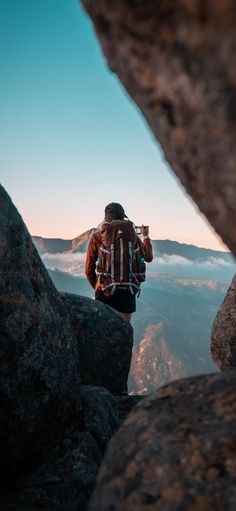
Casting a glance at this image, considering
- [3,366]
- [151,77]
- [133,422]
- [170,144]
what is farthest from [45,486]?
[151,77]

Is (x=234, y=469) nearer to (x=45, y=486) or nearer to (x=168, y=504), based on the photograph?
(x=168, y=504)

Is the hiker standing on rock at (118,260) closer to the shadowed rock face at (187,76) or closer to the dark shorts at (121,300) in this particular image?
the dark shorts at (121,300)

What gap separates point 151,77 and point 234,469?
2499 mm

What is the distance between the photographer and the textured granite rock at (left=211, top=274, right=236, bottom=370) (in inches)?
390

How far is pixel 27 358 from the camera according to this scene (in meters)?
4.52

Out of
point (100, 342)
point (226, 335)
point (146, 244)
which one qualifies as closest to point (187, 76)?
point (100, 342)

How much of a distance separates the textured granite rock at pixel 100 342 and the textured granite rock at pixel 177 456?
187 inches

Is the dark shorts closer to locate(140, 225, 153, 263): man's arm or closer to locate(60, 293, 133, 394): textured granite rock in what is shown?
locate(140, 225, 153, 263): man's arm

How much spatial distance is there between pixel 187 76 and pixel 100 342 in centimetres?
671

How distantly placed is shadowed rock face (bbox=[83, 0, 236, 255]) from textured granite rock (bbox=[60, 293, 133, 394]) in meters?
5.92

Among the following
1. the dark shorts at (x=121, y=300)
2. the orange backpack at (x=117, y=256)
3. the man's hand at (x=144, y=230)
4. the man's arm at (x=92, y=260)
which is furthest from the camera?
the man's hand at (x=144, y=230)

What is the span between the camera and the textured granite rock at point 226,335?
991cm

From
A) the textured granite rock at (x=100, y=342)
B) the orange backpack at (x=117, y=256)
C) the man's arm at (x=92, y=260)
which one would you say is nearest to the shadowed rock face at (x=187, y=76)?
the textured granite rock at (x=100, y=342)

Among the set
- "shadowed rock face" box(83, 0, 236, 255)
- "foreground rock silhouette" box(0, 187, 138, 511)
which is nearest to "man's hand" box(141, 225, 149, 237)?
"foreground rock silhouette" box(0, 187, 138, 511)
